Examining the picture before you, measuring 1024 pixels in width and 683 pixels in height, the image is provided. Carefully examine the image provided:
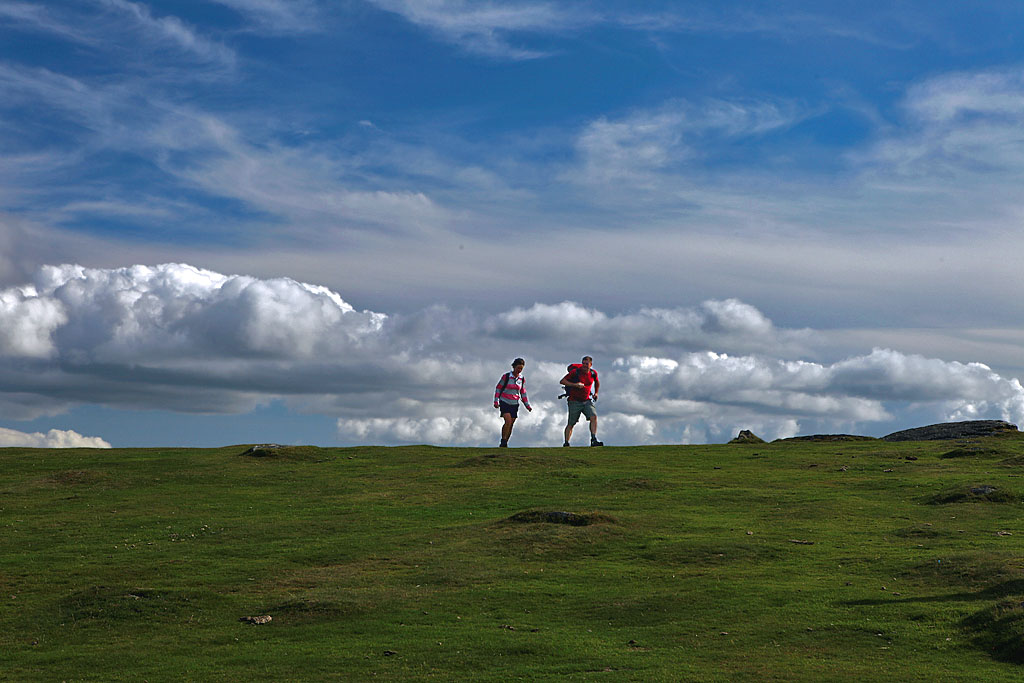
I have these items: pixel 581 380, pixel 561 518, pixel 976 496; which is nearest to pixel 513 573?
pixel 561 518

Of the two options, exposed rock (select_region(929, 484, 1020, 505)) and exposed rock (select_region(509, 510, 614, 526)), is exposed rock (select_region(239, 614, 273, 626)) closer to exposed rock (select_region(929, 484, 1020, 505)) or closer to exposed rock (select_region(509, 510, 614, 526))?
exposed rock (select_region(509, 510, 614, 526))

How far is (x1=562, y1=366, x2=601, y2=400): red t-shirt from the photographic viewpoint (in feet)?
176

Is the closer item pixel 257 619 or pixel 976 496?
pixel 257 619

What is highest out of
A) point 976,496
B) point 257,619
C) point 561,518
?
point 976,496

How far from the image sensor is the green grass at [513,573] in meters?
21.4

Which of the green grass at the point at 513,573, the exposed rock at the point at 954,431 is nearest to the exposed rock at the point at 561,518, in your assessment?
the green grass at the point at 513,573

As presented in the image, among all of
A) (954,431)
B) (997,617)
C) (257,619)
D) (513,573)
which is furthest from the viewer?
(954,431)

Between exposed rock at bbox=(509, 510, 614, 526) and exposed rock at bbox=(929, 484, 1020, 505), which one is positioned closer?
exposed rock at bbox=(509, 510, 614, 526)

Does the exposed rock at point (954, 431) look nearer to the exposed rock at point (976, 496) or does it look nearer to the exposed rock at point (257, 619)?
the exposed rock at point (976, 496)

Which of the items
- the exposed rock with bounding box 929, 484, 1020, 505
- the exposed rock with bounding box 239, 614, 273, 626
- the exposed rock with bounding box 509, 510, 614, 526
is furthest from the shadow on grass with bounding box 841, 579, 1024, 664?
the exposed rock with bounding box 239, 614, 273, 626

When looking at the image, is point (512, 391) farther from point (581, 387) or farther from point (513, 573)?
point (513, 573)

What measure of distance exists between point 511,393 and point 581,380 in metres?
3.76

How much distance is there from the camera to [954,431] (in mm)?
69750

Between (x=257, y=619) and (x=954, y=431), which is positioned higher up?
(x=954, y=431)
